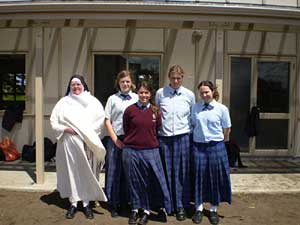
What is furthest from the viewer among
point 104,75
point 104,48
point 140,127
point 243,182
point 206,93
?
point 104,75

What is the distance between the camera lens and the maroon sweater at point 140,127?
15.7 ft

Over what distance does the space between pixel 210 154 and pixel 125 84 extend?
1.28 metres

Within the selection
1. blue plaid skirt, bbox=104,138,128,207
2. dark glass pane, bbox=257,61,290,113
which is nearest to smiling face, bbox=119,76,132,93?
blue plaid skirt, bbox=104,138,128,207

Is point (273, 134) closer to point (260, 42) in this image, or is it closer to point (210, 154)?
point (260, 42)

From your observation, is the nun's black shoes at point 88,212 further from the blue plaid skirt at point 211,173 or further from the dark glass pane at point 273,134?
the dark glass pane at point 273,134

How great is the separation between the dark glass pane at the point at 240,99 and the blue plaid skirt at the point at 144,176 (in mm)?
4480

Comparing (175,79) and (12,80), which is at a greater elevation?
(12,80)

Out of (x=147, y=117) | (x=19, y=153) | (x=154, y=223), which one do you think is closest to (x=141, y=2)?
(x=147, y=117)

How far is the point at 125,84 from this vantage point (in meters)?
5.01

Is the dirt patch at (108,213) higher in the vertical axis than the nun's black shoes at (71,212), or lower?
lower

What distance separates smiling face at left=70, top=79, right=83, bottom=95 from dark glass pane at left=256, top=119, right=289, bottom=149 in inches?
203

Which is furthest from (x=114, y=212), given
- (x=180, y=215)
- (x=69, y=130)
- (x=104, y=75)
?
(x=104, y=75)

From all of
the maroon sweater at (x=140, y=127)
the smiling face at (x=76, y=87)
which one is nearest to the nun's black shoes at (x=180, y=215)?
the maroon sweater at (x=140, y=127)

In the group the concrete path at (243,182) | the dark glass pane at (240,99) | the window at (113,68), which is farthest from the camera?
the dark glass pane at (240,99)
